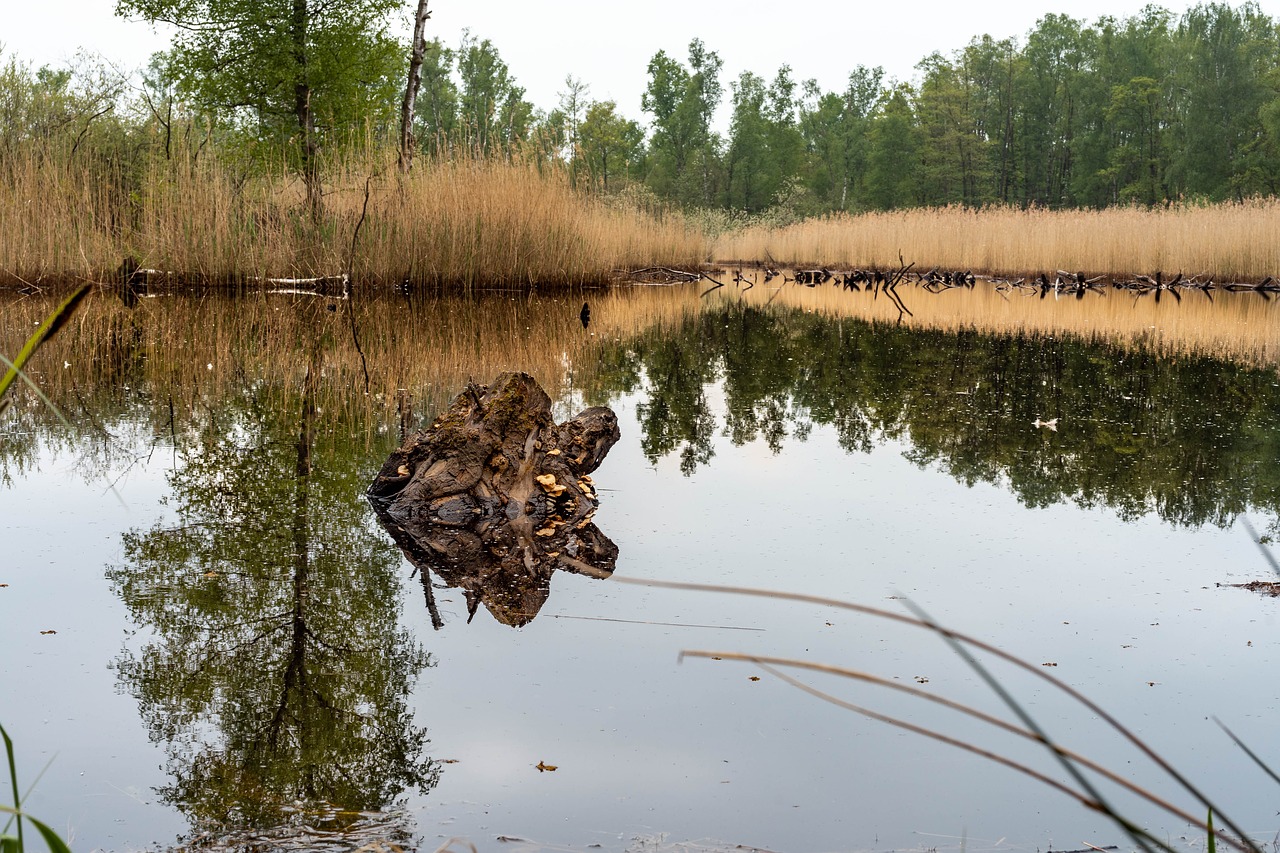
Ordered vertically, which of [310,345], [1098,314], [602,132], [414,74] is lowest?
[310,345]

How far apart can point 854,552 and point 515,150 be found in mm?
11597

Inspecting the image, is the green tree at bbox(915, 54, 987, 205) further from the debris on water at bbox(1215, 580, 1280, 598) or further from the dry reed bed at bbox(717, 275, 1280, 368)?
the debris on water at bbox(1215, 580, 1280, 598)

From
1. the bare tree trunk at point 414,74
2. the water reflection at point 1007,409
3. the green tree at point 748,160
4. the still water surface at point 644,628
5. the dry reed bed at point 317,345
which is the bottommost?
the still water surface at point 644,628

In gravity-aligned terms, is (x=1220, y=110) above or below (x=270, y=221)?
above

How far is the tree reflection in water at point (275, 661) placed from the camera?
5.74 feet

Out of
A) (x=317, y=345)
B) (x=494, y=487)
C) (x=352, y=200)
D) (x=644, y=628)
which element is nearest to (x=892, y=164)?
(x=352, y=200)

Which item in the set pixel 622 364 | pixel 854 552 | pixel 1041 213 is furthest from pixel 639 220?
pixel 854 552

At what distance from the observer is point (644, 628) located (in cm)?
261

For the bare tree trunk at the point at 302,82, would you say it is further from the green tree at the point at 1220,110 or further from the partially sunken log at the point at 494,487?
the green tree at the point at 1220,110

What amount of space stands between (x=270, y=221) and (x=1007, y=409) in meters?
9.35

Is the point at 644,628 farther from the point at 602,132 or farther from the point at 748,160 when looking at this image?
the point at 748,160

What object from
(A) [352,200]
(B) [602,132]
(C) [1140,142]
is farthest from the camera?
(C) [1140,142]

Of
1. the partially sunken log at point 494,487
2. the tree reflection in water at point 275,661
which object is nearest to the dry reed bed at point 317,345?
the partially sunken log at point 494,487

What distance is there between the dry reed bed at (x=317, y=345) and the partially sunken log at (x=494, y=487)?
54.8 inches
